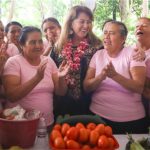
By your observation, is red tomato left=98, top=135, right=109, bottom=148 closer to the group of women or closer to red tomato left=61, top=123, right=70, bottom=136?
red tomato left=61, top=123, right=70, bottom=136

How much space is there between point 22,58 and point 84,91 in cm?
50

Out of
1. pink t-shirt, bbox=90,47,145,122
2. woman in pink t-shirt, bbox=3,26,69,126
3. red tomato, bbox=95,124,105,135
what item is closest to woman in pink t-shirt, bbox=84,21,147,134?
pink t-shirt, bbox=90,47,145,122

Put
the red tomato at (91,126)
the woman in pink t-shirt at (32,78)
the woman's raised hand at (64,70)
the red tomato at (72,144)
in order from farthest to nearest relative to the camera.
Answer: the woman's raised hand at (64,70), the woman in pink t-shirt at (32,78), the red tomato at (91,126), the red tomato at (72,144)

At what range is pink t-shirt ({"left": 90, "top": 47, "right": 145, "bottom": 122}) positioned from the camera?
197 cm

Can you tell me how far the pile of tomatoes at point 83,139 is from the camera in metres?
1.28

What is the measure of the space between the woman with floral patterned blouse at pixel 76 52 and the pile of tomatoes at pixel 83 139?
79 centimetres

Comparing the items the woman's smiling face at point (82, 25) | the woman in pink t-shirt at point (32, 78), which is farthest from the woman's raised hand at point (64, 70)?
the woman's smiling face at point (82, 25)

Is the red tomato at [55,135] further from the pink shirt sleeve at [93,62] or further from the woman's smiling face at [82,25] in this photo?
the woman's smiling face at [82,25]

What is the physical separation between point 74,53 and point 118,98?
44cm

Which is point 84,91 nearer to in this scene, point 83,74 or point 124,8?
point 83,74

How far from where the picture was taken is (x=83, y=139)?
131 cm

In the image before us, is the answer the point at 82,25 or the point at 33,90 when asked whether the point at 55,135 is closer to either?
the point at 33,90

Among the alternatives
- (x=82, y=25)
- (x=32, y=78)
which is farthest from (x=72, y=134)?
(x=82, y=25)

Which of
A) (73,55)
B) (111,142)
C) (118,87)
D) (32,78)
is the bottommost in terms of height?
(111,142)
